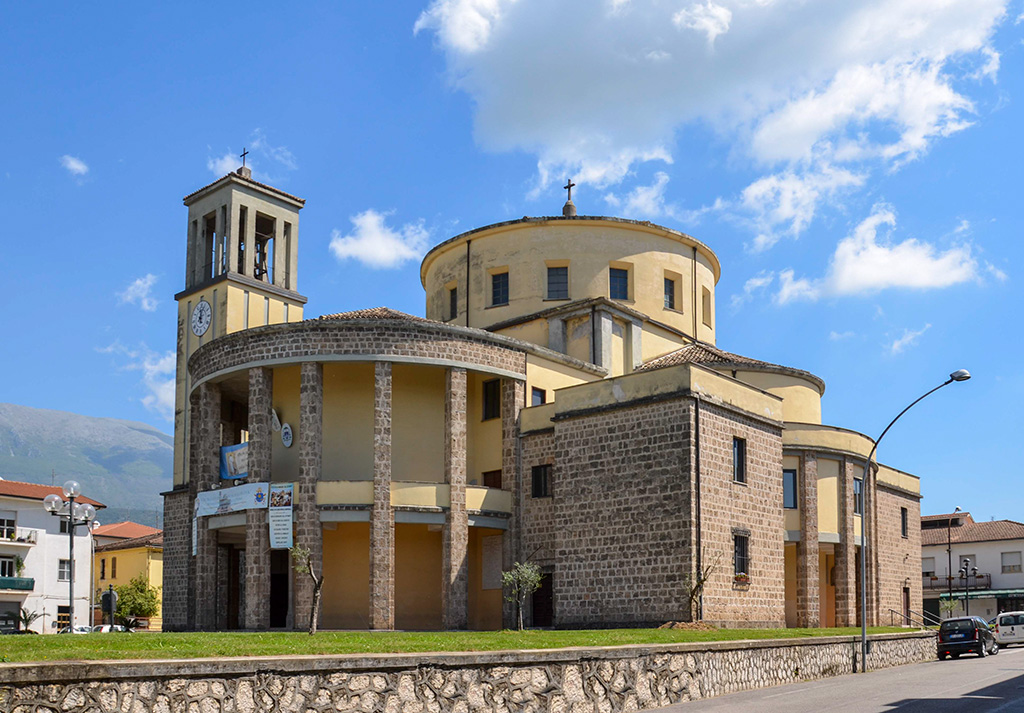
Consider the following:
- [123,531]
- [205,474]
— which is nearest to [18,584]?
[123,531]

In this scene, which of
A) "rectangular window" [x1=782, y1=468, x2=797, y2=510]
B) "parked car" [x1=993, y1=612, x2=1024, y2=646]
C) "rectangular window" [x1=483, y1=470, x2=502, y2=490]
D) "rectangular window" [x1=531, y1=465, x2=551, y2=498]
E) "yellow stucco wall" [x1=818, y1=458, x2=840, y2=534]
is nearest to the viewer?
"rectangular window" [x1=531, y1=465, x2=551, y2=498]

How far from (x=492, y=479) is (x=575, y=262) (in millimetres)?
9444

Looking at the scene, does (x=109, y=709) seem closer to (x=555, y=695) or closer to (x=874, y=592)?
(x=555, y=695)

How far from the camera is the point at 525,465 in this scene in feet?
108

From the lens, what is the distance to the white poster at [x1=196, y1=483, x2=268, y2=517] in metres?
31.4

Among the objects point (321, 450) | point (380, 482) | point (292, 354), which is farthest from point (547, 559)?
point (292, 354)

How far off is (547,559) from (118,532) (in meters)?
58.3

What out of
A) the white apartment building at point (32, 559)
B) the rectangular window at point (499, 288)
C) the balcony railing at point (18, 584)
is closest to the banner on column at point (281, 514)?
the rectangular window at point (499, 288)

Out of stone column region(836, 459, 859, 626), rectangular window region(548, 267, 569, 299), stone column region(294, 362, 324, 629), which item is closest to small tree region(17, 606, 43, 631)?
stone column region(294, 362, 324, 629)

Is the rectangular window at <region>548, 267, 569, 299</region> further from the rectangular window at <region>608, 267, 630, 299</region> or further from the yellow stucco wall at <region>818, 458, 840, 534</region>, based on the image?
the yellow stucco wall at <region>818, 458, 840, 534</region>

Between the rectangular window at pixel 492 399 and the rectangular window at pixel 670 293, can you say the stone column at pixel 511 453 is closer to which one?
the rectangular window at pixel 492 399

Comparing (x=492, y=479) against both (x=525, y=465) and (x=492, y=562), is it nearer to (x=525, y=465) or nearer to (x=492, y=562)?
(x=525, y=465)

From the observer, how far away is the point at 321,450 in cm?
3256

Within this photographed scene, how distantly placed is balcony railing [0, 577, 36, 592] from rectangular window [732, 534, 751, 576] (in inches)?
1777
